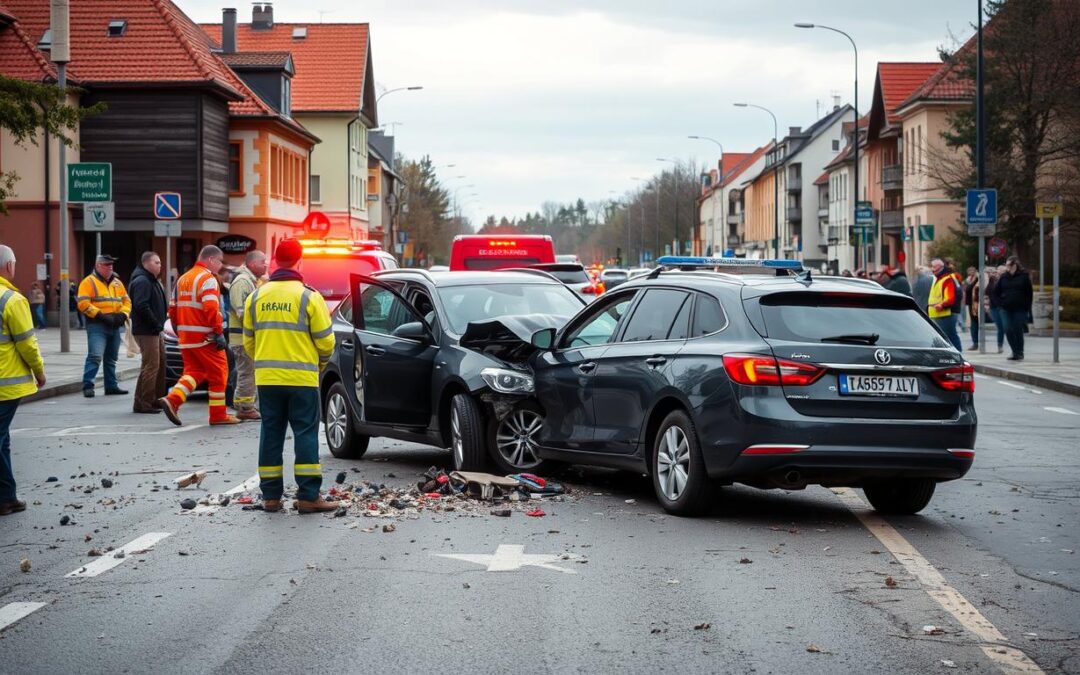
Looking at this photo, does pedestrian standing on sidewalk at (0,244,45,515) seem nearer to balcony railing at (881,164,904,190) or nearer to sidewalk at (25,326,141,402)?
sidewalk at (25,326,141,402)

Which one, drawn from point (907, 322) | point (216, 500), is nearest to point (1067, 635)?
point (907, 322)

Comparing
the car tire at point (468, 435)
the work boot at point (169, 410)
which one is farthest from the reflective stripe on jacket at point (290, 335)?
the work boot at point (169, 410)

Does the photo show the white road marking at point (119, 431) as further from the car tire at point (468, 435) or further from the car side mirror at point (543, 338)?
the car side mirror at point (543, 338)

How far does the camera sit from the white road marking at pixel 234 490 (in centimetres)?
1029

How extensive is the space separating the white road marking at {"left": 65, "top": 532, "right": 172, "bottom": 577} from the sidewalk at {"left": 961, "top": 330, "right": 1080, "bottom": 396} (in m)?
16.5

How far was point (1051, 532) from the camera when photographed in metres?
9.48

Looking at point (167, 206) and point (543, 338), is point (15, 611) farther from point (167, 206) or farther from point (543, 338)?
point (167, 206)

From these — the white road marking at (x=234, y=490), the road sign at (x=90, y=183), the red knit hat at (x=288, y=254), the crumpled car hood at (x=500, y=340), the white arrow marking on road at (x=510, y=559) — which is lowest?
the white road marking at (x=234, y=490)

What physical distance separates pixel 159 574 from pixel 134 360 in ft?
74.4

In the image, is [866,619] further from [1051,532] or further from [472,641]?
[1051,532]

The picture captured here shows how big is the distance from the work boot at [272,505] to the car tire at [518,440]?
1940 mm

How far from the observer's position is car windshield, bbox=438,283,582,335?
40.9 feet

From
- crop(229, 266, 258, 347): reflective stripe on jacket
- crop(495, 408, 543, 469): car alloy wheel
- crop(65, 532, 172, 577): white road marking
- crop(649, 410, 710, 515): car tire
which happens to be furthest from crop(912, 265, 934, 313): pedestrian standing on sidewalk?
crop(65, 532, 172, 577): white road marking

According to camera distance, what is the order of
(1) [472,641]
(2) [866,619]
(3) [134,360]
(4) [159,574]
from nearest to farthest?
1. (1) [472,641]
2. (2) [866,619]
3. (4) [159,574]
4. (3) [134,360]
